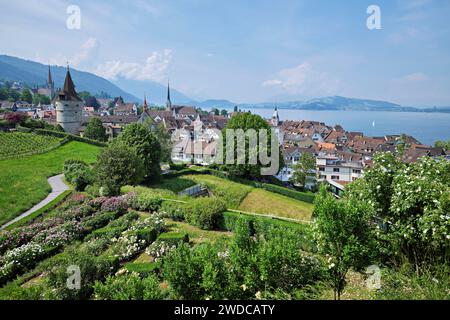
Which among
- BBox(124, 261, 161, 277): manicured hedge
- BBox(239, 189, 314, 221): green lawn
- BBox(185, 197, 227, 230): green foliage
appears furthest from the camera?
BBox(239, 189, 314, 221): green lawn

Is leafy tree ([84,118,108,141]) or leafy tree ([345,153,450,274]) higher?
leafy tree ([84,118,108,141])

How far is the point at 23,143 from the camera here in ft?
146

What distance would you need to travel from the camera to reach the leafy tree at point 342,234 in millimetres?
6770

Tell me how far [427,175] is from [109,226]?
15.8 m

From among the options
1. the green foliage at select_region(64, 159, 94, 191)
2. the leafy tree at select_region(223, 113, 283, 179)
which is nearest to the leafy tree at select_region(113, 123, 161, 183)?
the green foliage at select_region(64, 159, 94, 191)

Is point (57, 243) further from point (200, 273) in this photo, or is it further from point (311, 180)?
point (311, 180)

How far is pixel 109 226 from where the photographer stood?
16.7m

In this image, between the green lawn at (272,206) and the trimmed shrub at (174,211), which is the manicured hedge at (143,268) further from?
the green lawn at (272,206)

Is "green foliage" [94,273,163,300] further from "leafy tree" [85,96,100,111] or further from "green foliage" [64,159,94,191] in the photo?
"leafy tree" [85,96,100,111]

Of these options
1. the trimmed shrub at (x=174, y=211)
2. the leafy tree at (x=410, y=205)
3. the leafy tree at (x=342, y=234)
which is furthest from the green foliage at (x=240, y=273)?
the trimmed shrub at (x=174, y=211)

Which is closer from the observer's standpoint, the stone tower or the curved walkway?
the curved walkway

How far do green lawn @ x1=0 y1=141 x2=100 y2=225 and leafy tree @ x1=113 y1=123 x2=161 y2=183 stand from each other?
9320mm

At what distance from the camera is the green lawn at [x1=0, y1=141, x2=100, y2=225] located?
23.3m
